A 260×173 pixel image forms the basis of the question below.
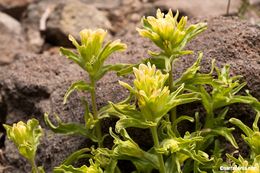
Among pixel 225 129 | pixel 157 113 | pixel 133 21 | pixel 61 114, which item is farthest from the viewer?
pixel 133 21

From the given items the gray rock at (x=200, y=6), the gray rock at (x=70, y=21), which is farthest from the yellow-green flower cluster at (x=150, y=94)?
the gray rock at (x=200, y=6)

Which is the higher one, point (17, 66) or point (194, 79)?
point (194, 79)

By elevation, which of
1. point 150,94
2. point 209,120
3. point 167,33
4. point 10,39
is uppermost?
point 167,33

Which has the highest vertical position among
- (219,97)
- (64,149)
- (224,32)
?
Answer: (224,32)

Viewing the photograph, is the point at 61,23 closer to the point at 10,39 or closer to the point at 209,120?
the point at 10,39

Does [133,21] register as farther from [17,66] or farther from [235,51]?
[235,51]

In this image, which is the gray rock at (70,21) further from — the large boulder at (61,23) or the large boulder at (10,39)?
the large boulder at (10,39)

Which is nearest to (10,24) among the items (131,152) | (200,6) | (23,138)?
(200,6)

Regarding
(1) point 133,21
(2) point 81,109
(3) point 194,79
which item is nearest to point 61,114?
(2) point 81,109

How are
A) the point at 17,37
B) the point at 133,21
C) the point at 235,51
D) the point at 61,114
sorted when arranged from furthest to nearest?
the point at 133,21, the point at 17,37, the point at 61,114, the point at 235,51
